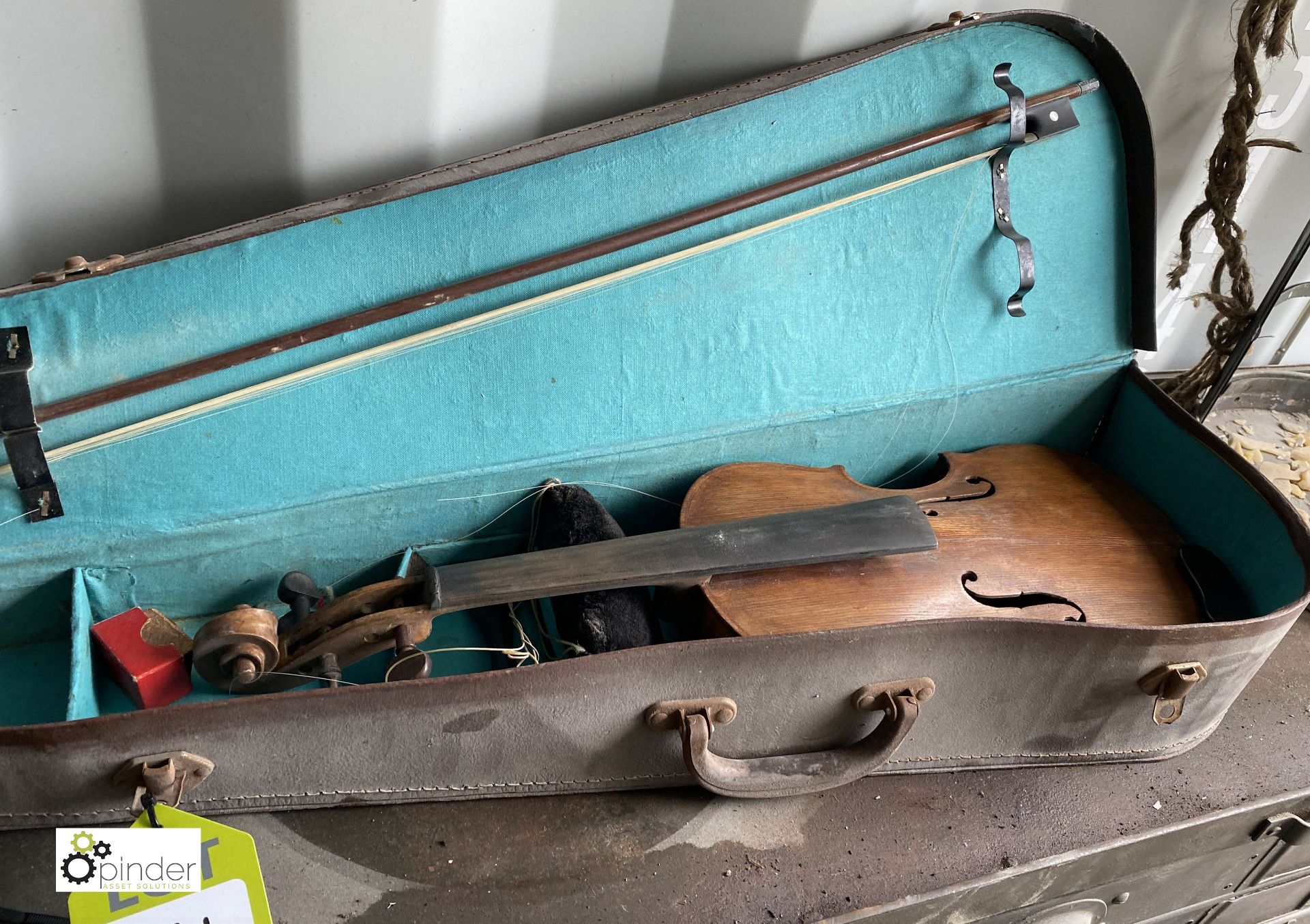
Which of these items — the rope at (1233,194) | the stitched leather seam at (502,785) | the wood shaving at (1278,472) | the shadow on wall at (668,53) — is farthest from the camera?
the wood shaving at (1278,472)

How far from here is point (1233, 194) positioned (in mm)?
1562

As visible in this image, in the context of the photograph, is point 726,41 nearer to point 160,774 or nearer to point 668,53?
point 668,53

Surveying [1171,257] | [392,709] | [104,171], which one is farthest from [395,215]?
[1171,257]

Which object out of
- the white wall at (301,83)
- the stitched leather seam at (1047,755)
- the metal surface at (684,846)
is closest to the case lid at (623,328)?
the white wall at (301,83)

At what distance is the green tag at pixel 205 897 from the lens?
84cm

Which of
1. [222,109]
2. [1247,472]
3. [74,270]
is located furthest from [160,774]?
[1247,472]

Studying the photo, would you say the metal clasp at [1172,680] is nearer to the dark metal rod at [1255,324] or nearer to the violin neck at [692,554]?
the violin neck at [692,554]

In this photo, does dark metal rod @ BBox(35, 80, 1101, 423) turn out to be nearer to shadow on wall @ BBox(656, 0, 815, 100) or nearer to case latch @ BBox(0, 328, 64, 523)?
case latch @ BBox(0, 328, 64, 523)

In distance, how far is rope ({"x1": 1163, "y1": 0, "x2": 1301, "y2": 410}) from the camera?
56.7 inches

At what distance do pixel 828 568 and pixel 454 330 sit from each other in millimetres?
545

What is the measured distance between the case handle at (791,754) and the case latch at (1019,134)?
0.68 meters

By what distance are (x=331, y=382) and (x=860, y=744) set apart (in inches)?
29.0

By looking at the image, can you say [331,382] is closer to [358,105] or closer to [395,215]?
[395,215]

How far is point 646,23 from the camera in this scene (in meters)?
1.31
